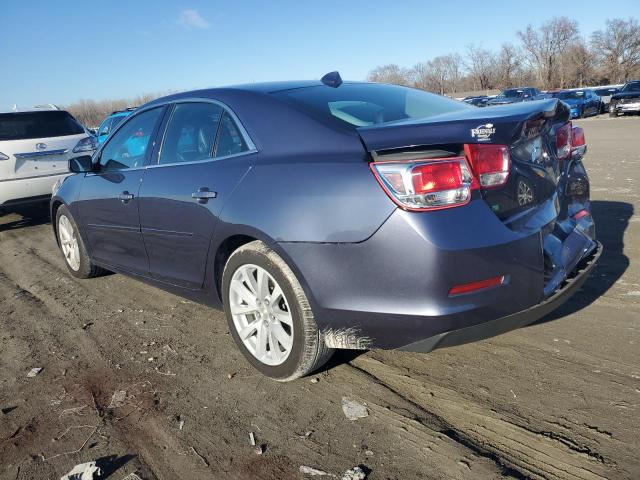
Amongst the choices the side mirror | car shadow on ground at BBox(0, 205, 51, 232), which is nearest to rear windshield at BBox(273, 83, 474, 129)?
the side mirror

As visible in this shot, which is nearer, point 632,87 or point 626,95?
point 626,95

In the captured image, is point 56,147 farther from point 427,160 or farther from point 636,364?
point 636,364

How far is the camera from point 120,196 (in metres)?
4.00

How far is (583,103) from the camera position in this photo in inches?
1106

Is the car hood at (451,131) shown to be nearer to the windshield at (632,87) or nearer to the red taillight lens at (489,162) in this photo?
the red taillight lens at (489,162)

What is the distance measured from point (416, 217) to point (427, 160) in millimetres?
258

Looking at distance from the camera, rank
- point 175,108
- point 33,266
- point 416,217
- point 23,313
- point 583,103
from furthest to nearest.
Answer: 1. point 583,103
2. point 33,266
3. point 23,313
4. point 175,108
5. point 416,217

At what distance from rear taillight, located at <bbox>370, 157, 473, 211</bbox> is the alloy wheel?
86 centimetres

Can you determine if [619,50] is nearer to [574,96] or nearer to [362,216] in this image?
[574,96]

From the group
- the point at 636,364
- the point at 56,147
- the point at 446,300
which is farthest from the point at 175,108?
the point at 56,147

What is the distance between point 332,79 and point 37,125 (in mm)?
6056

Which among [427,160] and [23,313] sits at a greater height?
[427,160]

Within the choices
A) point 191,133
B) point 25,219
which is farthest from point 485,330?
point 25,219

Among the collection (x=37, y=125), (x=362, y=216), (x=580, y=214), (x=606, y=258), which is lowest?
(x=606, y=258)
